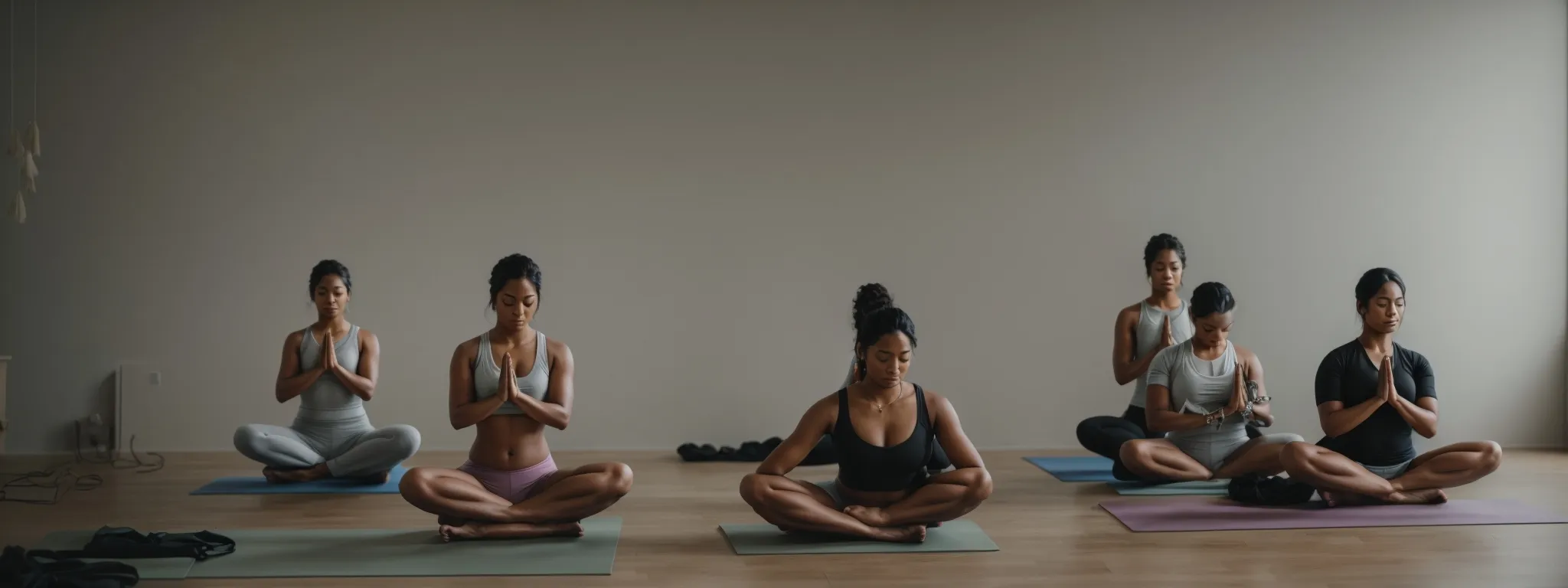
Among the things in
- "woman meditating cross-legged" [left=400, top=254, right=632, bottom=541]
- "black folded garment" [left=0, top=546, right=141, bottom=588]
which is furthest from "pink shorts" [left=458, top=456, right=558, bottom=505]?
"black folded garment" [left=0, top=546, right=141, bottom=588]

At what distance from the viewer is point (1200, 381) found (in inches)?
194

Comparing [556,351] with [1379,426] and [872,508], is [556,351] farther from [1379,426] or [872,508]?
[1379,426]

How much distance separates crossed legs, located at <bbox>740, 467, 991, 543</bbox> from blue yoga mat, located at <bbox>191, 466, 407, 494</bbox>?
6.22 feet

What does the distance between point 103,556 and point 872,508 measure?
2258 mm

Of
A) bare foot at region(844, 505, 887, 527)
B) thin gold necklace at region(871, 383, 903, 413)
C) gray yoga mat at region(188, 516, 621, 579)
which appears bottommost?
gray yoga mat at region(188, 516, 621, 579)

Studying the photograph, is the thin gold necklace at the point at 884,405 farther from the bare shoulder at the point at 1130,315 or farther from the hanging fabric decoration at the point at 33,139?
the hanging fabric decoration at the point at 33,139

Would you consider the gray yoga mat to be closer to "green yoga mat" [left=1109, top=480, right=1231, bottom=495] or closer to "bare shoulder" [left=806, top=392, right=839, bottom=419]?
"bare shoulder" [left=806, top=392, right=839, bottom=419]

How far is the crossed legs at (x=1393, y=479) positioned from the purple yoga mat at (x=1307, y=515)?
4cm

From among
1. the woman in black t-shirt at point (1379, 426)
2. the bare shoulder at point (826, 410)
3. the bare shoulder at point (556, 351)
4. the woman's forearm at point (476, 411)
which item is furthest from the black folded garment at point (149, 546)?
the woman in black t-shirt at point (1379, 426)

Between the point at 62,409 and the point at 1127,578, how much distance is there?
5277 mm

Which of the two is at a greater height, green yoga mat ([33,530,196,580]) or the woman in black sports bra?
the woman in black sports bra

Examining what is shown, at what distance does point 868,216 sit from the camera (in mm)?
6723

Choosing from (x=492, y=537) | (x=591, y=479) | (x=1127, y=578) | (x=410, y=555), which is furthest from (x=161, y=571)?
(x=1127, y=578)

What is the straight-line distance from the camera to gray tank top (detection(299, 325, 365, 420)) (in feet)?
17.3
